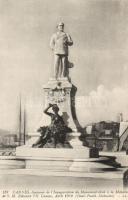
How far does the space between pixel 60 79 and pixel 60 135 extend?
4.95ft

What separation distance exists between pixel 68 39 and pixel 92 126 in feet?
10.4

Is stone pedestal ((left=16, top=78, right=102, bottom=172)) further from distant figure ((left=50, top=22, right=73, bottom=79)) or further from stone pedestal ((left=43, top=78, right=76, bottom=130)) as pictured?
distant figure ((left=50, top=22, right=73, bottom=79))

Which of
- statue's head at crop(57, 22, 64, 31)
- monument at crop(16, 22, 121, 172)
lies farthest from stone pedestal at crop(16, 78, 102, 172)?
statue's head at crop(57, 22, 64, 31)

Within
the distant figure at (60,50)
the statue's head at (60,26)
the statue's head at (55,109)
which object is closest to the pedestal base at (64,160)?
the statue's head at (55,109)

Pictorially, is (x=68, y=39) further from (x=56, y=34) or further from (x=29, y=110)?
(x=29, y=110)

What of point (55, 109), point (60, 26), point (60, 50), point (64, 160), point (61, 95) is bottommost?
point (64, 160)

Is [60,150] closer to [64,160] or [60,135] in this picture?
[64,160]

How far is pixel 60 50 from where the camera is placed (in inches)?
588

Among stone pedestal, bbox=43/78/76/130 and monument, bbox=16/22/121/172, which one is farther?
stone pedestal, bbox=43/78/76/130

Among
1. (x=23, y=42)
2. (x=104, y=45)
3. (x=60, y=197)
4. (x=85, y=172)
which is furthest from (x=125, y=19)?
(x=60, y=197)

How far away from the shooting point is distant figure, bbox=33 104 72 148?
46.6 ft

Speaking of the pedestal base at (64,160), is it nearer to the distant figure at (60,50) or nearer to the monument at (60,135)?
the monument at (60,135)

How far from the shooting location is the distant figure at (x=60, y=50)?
14.9 m

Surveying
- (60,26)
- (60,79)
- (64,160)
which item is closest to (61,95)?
(60,79)
